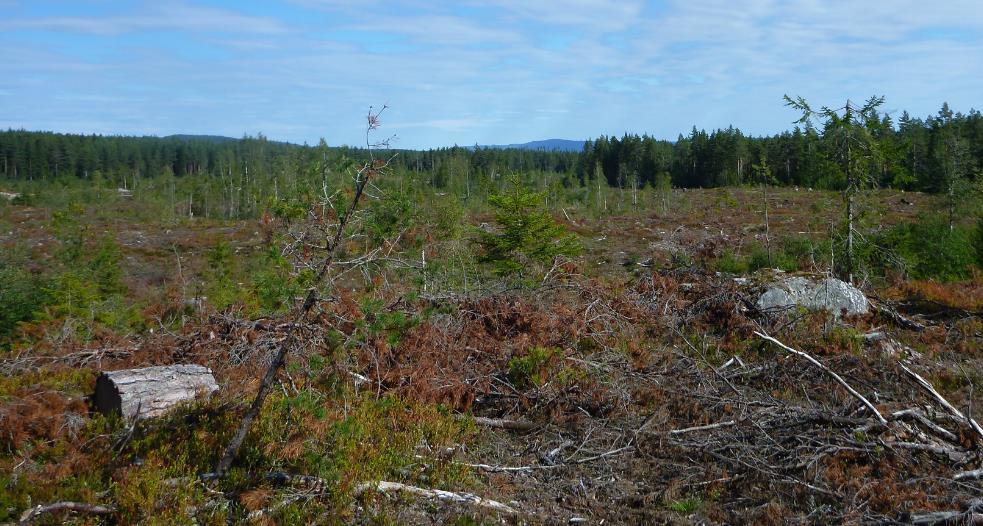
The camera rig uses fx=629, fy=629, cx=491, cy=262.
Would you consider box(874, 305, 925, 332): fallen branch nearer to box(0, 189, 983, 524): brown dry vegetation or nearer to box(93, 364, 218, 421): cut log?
box(0, 189, 983, 524): brown dry vegetation

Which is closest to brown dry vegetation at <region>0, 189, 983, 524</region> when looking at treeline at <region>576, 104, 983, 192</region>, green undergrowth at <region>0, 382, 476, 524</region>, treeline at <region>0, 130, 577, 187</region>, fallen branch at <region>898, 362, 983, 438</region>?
green undergrowth at <region>0, 382, 476, 524</region>

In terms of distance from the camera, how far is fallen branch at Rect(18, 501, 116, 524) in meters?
4.04

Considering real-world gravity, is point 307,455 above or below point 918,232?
below

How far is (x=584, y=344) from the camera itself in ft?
28.5

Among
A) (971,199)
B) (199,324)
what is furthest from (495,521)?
(971,199)

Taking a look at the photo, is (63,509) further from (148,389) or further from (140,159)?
(140,159)

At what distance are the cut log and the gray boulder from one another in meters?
8.02

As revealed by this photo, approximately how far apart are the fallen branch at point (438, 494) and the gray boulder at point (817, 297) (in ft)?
21.7

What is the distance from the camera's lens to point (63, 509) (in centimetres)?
413

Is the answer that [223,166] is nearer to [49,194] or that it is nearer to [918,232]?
[49,194]

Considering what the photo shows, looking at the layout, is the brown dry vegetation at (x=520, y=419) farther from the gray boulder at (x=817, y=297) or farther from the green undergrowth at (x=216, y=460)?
the gray boulder at (x=817, y=297)

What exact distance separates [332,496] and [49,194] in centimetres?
6364

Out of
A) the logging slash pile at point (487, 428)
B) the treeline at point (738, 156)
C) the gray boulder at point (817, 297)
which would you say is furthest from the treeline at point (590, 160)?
the logging slash pile at point (487, 428)

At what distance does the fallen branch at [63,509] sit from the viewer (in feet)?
13.2
